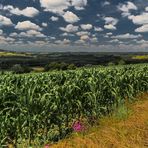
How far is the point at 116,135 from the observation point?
6559mm

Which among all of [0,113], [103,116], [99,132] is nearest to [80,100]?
[103,116]

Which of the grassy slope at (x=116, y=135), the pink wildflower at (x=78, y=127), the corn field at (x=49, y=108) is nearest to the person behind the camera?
the grassy slope at (x=116, y=135)

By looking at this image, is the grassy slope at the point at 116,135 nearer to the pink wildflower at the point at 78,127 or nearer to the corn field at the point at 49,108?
the pink wildflower at the point at 78,127

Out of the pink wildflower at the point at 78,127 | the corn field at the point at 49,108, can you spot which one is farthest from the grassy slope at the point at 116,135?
the corn field at the point at 49,108

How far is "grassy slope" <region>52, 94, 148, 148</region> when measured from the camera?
604 centimetres

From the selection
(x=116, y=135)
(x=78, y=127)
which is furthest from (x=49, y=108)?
(x=116, y=135)

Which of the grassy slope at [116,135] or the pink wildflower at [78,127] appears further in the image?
the pink wildflower at [78,127]

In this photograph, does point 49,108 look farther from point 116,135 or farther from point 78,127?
point 116,135

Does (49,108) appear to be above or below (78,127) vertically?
above

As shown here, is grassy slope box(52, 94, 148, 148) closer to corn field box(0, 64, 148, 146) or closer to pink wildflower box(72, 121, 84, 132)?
pink wildflower box(72, 121, 84, 132)

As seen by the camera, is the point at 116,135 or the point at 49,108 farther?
the point at 49,108

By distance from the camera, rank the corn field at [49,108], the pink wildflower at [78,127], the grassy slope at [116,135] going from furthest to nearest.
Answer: the pink wildflower at [78,127]
the corn field at [49,108]
the grassy slope at [116,135]

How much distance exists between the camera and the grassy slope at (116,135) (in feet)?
19.8

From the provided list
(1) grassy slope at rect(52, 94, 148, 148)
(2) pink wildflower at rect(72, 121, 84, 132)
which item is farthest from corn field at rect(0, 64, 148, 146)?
(1) grassy slope at rect(52, 94, 148, 148)
